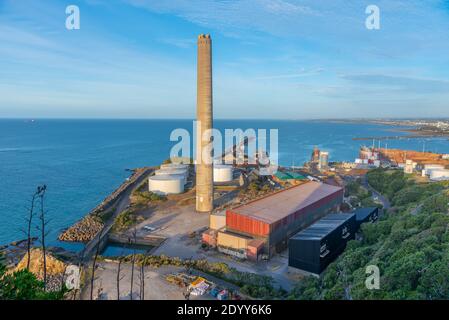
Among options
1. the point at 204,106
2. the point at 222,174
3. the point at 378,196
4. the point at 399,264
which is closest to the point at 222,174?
the point at 222,174

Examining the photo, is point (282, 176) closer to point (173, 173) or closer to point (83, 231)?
point (173, 173)

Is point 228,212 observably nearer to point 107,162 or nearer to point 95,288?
point 95,288

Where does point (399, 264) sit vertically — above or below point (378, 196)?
above

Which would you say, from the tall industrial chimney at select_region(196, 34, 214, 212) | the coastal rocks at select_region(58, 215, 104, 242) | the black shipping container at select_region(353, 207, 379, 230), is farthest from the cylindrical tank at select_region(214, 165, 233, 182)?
the black shipping container at select_region(353, 207, 379, 230)

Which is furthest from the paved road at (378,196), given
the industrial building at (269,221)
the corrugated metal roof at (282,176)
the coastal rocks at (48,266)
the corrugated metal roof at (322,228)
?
the coastal rocks at (48,266)

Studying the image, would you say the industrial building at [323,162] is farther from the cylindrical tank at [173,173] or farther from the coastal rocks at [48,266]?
the coastal rocks at [48,266]

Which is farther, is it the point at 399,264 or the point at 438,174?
the point at 438,174
